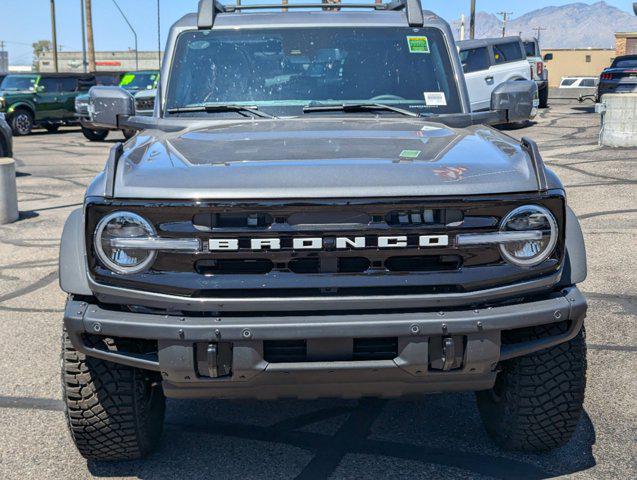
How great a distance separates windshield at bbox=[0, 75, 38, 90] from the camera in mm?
24469

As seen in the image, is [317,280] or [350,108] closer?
[317,280]

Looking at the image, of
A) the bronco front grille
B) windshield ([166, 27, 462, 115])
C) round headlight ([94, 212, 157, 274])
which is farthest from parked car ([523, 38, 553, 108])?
round headlight ([94, 212, 157, 274])

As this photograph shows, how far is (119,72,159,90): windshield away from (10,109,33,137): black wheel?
2.89m

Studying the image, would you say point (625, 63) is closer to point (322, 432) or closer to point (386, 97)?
point (386, 97)

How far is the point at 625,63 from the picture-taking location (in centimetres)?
2255

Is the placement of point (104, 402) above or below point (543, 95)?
above

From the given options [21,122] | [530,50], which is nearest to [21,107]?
[21,122]

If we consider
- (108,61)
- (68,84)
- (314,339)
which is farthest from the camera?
(108,61)

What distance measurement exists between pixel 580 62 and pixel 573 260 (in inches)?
3281

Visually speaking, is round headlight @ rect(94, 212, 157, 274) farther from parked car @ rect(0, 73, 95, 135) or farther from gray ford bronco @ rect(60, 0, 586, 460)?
parked car @ rect(0, 73, 95, 135)

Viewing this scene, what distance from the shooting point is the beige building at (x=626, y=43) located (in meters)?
63.0

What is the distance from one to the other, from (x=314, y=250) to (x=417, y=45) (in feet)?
7.15

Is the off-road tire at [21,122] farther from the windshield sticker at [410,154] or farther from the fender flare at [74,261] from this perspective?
the windshield sticker at [410,154]

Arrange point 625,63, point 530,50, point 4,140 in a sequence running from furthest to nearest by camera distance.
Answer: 1. point 530,50
2. point 625,63
3. point 4,140
